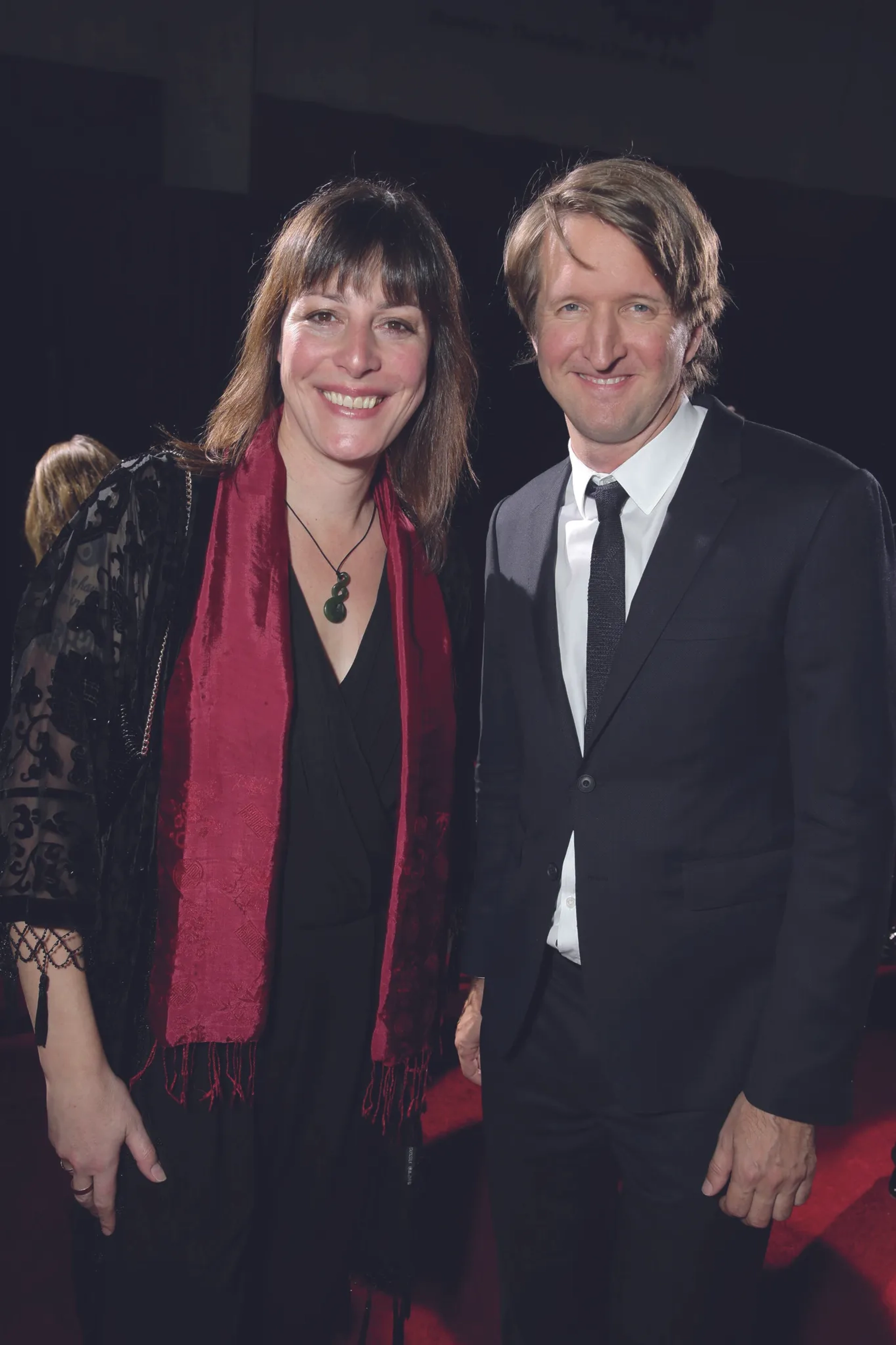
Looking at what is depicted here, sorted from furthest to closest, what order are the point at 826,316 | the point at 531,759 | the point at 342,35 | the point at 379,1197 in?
the point at 826,316
the point at 342,35
the point at 379,1197
the point at 531,759

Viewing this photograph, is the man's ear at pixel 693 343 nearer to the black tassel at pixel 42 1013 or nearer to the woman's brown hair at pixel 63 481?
the black tassel at pixel 42 1013

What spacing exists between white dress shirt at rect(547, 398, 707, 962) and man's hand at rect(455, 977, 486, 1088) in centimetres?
27

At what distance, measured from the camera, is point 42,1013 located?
49.1 inches

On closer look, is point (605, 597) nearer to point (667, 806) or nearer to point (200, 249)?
point (667, 806)

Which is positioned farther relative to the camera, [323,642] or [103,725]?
[323,642]

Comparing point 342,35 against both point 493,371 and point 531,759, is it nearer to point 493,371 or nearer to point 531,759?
point 493,371

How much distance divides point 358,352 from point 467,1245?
196 cm

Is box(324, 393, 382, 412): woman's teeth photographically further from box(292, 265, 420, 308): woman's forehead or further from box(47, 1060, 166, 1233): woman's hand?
box(47, 1060, 166, 1233): woman's hand

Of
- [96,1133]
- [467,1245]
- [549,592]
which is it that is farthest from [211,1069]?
[467,1245]

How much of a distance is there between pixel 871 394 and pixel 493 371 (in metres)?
1.96

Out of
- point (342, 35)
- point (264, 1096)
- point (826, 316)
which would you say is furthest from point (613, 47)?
point (264, 1096)

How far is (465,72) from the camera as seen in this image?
4598mm

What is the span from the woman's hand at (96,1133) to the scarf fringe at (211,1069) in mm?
60

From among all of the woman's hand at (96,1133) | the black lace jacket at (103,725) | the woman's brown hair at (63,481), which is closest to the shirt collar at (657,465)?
the black lace jacket at (103,725)
